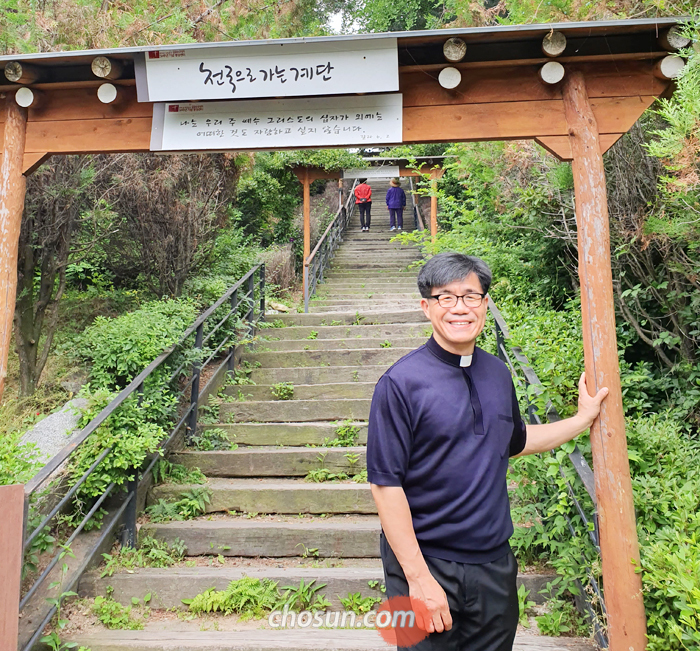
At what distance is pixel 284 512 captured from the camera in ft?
13.6

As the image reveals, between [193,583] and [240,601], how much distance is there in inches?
12.5

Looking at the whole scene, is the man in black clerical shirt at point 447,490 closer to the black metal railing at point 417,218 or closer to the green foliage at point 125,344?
the green foliage at point 125,344

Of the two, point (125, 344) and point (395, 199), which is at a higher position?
point (395, 199)

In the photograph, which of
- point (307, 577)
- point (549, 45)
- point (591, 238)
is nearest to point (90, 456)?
point (307, 577)

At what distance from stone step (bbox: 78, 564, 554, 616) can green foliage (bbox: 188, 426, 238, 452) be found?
1.38 meters

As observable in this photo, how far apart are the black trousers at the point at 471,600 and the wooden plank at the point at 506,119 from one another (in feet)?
6.92

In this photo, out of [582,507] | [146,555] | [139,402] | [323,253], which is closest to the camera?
[582,507]

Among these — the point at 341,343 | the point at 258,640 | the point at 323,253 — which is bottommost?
the point at 258,640

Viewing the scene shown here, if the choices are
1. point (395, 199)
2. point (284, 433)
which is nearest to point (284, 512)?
point (284, 433)

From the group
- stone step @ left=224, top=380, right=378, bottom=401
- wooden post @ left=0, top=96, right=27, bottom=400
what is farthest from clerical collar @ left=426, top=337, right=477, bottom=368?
stone step @ left=224, top=380, right=378, bottom=401

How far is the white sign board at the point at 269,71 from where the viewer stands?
2955 millimetres

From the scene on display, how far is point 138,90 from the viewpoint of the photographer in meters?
3.12

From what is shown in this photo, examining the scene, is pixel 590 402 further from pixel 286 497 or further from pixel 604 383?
pixel 286 497

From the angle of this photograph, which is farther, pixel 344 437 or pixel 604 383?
pixel 344 437
